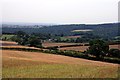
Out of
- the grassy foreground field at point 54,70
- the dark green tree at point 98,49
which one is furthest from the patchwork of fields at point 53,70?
the dark green tree at point 98,49

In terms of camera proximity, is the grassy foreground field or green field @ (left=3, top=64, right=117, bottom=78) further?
the grassy foreground field

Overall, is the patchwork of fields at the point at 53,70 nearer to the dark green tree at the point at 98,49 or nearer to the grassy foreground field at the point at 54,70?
the grassy foreground field at the point at 54,70

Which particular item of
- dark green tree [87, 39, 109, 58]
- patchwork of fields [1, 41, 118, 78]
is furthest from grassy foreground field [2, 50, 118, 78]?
dark green tree [87, 39, 109, 58]

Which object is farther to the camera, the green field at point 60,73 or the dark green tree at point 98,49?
the dark green tree at point 98,49

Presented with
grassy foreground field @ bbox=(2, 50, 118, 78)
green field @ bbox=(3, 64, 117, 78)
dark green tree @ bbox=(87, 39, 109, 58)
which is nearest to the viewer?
green field @ bbox=(3, 64, 117, 78)

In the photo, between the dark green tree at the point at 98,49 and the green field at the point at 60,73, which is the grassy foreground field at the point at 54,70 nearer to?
the green field at the point at 60,73

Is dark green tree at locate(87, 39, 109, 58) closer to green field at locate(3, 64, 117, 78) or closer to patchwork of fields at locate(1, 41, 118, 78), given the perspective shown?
patchwork of fields at locate(1, 41, 118, 78)

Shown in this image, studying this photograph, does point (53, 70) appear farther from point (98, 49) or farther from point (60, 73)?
point (98, 49)

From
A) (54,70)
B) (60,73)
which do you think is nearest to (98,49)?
(54,70)

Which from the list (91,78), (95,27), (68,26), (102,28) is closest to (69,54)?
(91,78)

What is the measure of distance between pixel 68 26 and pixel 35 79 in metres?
117

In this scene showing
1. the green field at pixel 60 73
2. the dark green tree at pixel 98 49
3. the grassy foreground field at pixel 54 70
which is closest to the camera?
the green field at pixel 60 73

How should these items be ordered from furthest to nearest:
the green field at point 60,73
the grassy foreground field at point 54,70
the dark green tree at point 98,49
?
1. the dark green tree at point 98,49
2. the grassy foreground field at point 54,70
3. the green field at point 60,73

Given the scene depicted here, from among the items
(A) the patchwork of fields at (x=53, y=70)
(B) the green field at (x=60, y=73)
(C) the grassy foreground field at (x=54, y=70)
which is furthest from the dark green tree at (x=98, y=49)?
(B) the green field at (x=60, y=73)
